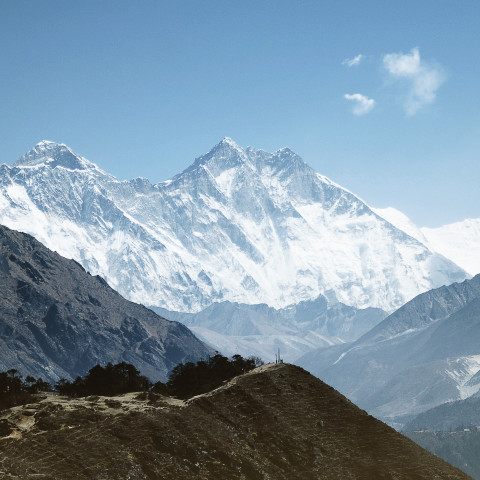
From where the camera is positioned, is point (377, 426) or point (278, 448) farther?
point (377, 426)

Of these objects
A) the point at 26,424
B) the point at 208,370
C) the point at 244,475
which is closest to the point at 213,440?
the point at 244,475

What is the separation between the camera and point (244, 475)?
12512cm

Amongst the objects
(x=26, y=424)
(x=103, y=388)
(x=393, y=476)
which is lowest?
(x=393, y=476)

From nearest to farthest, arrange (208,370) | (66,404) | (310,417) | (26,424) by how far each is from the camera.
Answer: (26,424) < (66,404) < (310,417) < (208,370)

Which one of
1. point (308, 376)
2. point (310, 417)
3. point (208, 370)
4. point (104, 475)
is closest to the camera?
point (104, 475)

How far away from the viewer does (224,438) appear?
133625mm

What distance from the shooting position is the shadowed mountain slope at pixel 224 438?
117812 millimetres

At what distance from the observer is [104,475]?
114 m

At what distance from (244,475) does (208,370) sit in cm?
6937

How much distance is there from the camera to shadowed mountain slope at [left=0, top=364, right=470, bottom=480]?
11781 cm

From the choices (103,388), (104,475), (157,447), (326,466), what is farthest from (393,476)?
(103,388)

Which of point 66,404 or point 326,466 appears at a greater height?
point 66,404

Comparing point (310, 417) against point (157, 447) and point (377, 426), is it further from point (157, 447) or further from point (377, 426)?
point (157, 447)

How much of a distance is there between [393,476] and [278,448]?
62.0 feet
